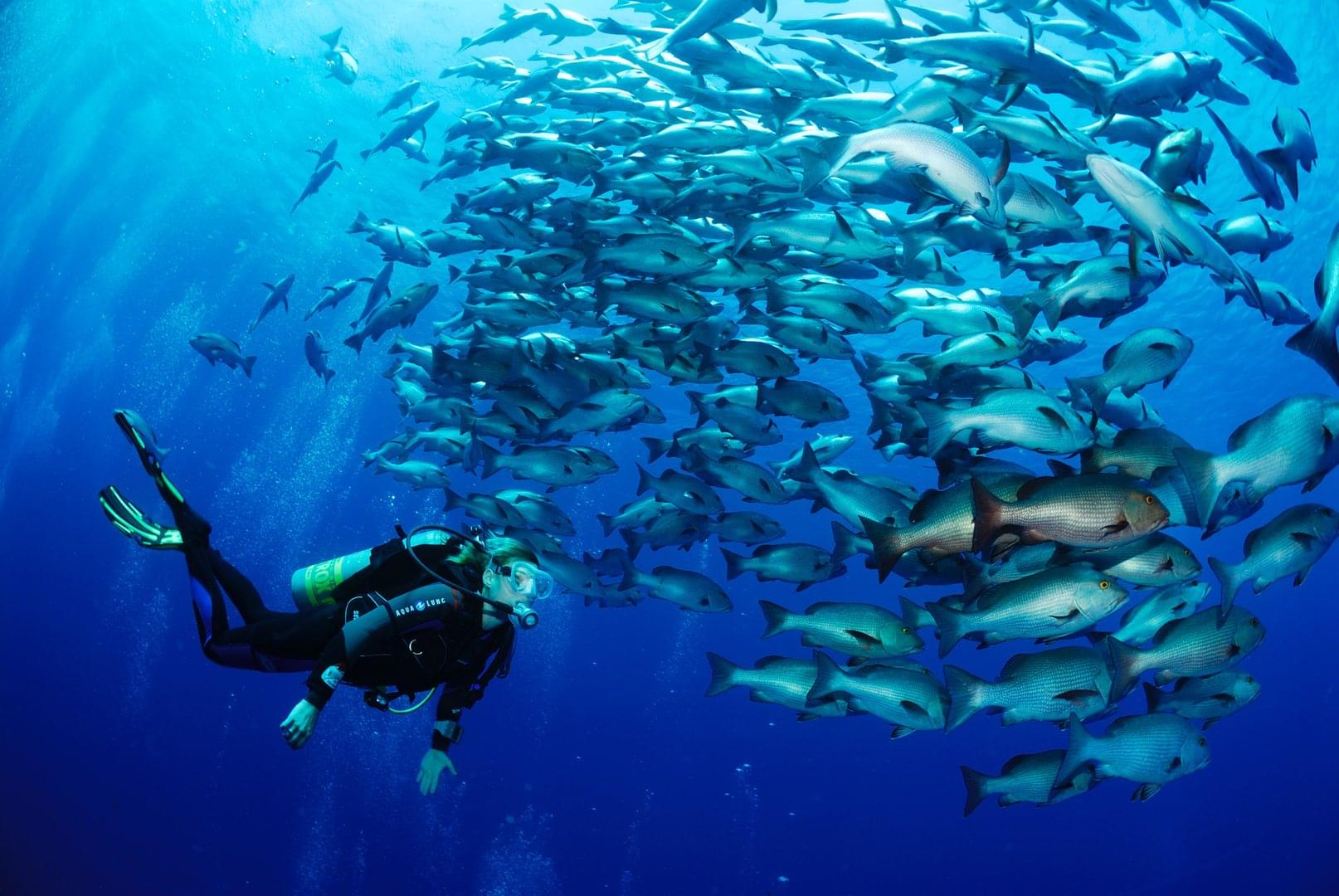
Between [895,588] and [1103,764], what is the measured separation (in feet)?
170

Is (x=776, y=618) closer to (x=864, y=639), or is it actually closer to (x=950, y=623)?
(x=864, y=639)

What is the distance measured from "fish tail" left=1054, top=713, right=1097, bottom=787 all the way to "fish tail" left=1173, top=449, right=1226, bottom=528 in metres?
1.65

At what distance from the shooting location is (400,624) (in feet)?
15.4

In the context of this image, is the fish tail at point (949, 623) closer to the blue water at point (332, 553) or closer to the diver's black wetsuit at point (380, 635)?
the diver's black wetsuit at point (380, 635)

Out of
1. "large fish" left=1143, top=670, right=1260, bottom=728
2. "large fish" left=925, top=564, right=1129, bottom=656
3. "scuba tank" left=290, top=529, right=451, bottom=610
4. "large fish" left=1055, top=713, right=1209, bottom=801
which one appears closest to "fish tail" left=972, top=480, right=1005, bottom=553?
"large fish" left=925, top=564, right=1129, bottom=656

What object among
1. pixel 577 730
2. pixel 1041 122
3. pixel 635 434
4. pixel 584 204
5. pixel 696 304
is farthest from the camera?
pixel 577 730

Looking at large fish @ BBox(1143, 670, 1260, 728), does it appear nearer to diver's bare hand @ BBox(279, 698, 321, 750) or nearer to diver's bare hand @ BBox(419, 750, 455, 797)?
diver's bare hand @ BBox(419, 750, 455, 797)

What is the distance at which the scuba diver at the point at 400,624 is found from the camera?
15.3ft

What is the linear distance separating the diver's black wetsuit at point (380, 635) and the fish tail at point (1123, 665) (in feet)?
12.4

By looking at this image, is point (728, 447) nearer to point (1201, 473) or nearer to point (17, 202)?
point (1201, 473)

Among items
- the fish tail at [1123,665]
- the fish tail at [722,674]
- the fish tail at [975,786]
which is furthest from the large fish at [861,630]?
the fish tail at [1123,665]

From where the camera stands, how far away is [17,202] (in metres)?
43.7

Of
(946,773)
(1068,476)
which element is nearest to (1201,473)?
(1068,476)

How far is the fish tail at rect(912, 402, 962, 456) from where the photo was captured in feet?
15.9
